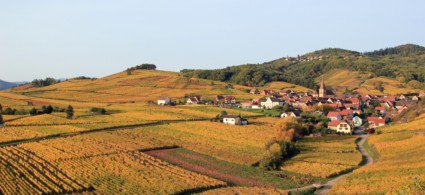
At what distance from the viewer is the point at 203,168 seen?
41688 millimetres

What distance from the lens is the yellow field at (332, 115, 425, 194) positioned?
3353 centimetres

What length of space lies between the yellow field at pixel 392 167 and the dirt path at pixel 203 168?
7.39 meters

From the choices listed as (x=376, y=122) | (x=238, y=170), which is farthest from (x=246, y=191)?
(x=376, y=122)

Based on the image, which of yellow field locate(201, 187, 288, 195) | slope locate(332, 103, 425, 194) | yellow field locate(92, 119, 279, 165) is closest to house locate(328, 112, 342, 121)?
yellow field locate(92, 119, 279, 165)

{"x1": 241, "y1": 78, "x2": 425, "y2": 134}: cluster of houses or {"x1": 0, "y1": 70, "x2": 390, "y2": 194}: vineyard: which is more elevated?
{"x1": 241, "y1": 78, "x2": 425, "y2": 134}: cluster of houses

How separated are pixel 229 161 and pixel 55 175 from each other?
54.8ft

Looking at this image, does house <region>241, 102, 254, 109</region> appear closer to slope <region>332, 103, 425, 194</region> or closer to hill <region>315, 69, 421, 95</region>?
slope <region>332, 103, 425, 194</region>

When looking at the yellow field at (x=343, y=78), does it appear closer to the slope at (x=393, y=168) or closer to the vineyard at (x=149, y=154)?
the vineyard at (x=149, y=154)

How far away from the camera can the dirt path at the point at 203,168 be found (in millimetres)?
37469

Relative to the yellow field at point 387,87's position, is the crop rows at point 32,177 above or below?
below

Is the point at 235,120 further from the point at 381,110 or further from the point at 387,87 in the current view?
the point at 387,87

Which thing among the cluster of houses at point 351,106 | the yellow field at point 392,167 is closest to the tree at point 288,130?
the yellow field at point 392,167

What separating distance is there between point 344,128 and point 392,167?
96.6 ft

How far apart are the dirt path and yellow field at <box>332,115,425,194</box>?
24.2 feet
